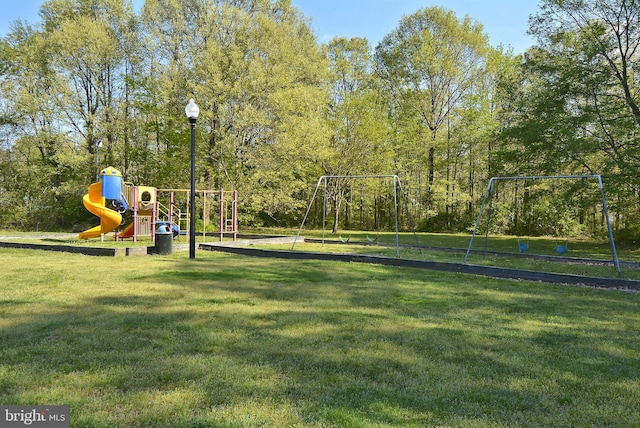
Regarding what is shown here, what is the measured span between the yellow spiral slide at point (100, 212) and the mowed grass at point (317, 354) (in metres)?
8.16

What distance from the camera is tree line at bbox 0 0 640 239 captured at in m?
21.9

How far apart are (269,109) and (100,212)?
36.1 feet

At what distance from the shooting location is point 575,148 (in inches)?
579

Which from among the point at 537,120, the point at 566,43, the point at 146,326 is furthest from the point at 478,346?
the point at 566,43

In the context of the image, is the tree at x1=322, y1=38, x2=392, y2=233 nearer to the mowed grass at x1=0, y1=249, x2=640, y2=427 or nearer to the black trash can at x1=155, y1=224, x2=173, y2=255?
the black trash can at x1=155, y1=224, x2=173, y2=255

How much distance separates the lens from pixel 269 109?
2256 cm

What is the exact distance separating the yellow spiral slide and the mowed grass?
816 centimetres

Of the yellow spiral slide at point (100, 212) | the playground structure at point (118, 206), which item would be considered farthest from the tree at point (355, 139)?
the yellow spiral slide at point (100, 212)

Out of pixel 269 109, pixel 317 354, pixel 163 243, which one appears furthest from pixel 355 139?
pixel 317 354

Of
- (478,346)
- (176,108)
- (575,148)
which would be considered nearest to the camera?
(478,346)

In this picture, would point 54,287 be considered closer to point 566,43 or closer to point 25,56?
point 566,43

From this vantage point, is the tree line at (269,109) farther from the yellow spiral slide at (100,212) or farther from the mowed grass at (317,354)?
the mowed grass at (317,354)

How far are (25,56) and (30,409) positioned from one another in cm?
2852

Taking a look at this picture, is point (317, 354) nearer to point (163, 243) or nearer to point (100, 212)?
point (163, 243)
